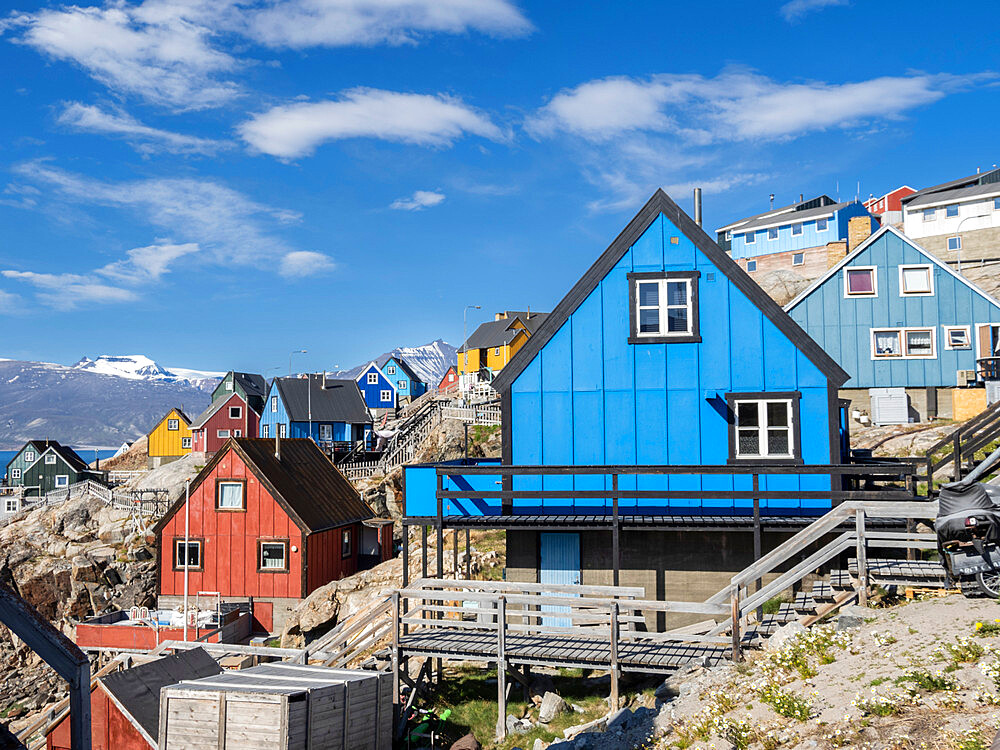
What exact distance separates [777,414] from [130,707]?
15579 millimetres

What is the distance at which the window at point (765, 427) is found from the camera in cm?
1867

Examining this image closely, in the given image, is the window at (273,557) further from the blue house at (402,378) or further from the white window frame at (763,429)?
the blue house at (402,378)

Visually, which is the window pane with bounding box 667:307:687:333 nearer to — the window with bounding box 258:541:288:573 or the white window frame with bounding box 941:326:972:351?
the window with bounding box 258:541:288:573

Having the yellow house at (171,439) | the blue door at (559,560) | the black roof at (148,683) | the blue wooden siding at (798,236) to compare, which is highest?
the blue wooden siding at (798,236)

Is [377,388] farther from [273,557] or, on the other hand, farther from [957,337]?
[957,337]

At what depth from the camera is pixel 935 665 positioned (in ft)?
33.7

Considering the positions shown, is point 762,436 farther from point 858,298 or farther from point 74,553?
point 74,553

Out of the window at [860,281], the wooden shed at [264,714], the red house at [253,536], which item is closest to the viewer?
the wooden shed at [264,714]

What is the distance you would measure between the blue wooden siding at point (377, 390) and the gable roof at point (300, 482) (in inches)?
2016

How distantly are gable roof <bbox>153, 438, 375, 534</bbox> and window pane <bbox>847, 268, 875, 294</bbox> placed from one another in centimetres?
2615

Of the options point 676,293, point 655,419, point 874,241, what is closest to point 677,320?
point 676,293

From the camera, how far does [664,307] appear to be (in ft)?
63.5


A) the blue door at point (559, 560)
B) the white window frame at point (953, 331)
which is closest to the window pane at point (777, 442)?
the blue door at point (559, 560)

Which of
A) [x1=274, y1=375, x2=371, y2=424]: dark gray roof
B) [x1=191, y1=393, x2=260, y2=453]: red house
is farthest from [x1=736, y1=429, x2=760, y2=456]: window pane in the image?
[x1=191, y1=393, x2=260, y2=453]: red house
